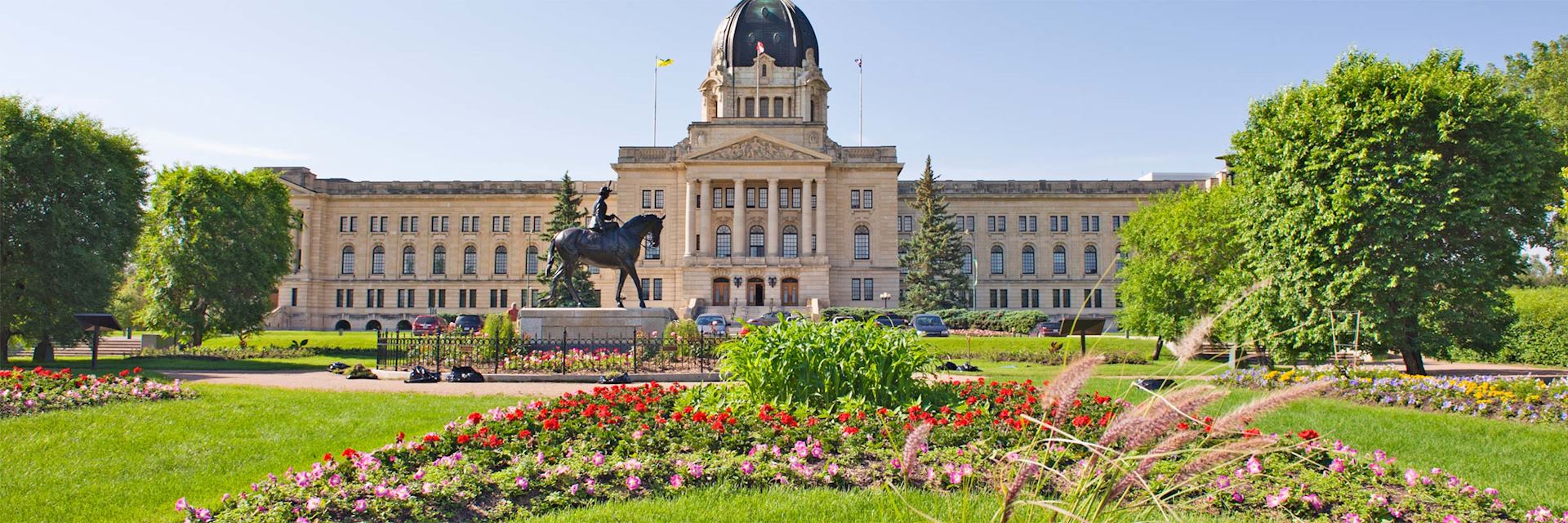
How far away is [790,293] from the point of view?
7144 centimetres

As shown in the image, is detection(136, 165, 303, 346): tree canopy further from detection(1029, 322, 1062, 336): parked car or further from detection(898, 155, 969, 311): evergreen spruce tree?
detection(898, 155, 969, 311): evergreen spruce tree

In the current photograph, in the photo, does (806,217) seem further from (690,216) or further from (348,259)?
(348,259)

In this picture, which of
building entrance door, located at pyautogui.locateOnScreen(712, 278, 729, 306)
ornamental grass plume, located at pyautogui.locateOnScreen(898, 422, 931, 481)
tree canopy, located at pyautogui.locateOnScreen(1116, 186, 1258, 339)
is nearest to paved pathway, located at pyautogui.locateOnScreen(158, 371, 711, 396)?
ornamental grass plume, located at pyautogui.locateOnScreen(898, 422, 931, 481)

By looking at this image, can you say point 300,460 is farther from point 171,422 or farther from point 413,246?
point 413,246

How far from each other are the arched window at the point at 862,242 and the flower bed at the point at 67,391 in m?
60.1

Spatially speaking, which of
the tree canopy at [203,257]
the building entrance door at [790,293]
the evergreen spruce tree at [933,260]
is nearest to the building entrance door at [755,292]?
the building entrance door at [790,293]

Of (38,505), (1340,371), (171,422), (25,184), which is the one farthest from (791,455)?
(25,184)

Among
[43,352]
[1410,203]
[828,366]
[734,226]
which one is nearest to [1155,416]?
[828,366]

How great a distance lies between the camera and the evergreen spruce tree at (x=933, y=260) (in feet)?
226

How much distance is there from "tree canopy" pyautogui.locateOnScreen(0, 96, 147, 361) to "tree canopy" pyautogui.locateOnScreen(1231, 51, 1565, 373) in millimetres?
33532

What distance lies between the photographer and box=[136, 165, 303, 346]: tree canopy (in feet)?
130

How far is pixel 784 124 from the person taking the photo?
74500 millimetres

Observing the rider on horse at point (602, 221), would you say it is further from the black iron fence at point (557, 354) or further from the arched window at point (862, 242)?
the arched window at point (862, 242)

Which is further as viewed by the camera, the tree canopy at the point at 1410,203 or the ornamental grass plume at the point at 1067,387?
the tree canopy at the point at 1410,203
